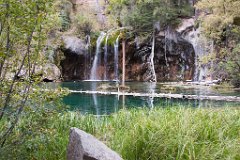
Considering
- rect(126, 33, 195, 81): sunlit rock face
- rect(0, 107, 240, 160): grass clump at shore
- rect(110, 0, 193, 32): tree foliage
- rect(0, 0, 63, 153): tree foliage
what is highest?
rect(110, 0, 193, 32): tree foliage

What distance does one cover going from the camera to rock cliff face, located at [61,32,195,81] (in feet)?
87.7

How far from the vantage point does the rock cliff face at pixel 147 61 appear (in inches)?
1052

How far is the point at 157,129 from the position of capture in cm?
360

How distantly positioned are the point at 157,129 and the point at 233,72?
1550cm

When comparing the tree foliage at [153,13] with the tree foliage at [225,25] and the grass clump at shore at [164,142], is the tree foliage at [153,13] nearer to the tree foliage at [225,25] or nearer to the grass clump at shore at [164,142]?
the tree foliage at [225,25]

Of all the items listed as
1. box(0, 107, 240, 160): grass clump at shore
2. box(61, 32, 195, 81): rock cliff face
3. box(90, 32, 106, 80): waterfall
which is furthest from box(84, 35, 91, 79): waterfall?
box(0, 107, 240, 160): grass clump at shore

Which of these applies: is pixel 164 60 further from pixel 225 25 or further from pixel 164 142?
pixel 164 142

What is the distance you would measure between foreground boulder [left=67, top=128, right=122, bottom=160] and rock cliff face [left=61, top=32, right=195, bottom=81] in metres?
23.9

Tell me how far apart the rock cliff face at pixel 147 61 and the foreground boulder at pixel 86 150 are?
2385 cm

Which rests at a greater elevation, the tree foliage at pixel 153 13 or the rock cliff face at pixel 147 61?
the tree foliage at pixel 153 13

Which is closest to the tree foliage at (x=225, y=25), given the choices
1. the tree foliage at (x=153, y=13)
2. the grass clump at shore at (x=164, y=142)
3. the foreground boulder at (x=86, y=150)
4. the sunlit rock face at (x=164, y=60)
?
the tree foliage at (x=153, y=13)

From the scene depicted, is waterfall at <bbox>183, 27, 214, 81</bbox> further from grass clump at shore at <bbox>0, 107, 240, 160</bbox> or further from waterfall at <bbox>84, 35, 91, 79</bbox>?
grass clump at shore at <bbox>0, 107, 240, 160</bbox>

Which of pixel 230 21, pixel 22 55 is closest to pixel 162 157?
pixel 22 55

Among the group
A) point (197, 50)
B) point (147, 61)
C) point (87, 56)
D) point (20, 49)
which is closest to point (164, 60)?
point (147, 61)
